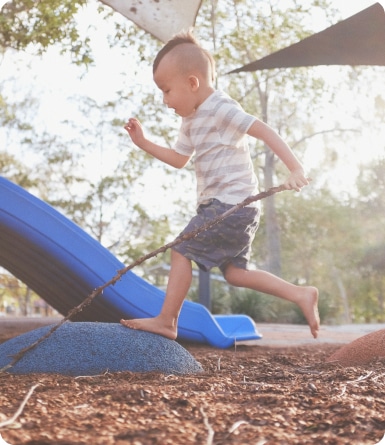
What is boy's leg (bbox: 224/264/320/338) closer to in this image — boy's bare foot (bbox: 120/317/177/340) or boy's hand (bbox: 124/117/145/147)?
boy's bare foot (bbox: 120/317/177/340)

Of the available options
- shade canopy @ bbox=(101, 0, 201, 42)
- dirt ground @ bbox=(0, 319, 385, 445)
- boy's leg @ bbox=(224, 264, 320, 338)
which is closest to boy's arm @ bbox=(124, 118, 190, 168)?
boy's leg @ bbox=(224, 264, 320, 338)

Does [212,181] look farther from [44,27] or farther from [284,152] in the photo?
[44,27]

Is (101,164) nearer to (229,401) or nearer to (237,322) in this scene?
(237,322)

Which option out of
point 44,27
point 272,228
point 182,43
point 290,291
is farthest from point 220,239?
point 272,228

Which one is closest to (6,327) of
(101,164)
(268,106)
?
(101,164)

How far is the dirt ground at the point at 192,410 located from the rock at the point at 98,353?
0.15 metres

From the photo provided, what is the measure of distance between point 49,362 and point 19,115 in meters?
11.3

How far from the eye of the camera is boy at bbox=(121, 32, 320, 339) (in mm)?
2518

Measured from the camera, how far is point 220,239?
2.59 metres

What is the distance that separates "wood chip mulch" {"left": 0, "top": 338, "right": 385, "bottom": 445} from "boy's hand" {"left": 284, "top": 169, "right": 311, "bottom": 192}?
0.67 metres

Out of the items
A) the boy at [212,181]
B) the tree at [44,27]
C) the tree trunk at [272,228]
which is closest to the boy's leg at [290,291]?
the boy at [212,181]

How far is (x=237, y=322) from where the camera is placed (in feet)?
16.9

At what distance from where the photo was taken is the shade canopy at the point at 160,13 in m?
4.32

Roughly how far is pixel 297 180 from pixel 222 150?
519mm
